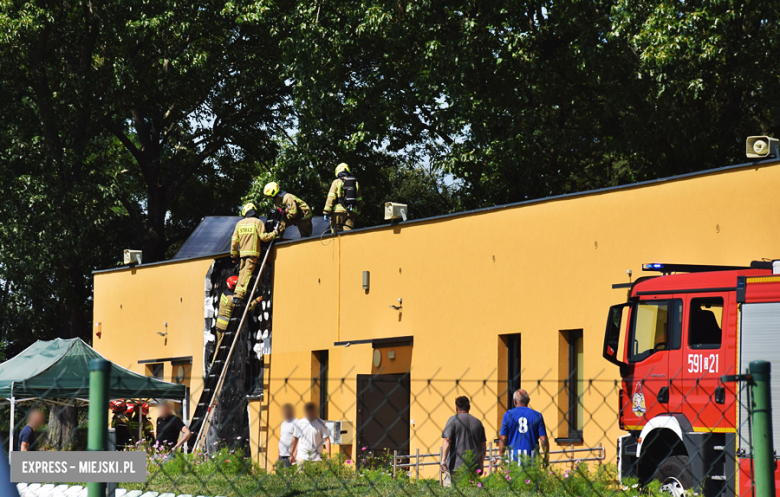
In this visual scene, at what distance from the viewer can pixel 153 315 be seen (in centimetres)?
2553

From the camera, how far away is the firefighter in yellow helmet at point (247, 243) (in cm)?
2136

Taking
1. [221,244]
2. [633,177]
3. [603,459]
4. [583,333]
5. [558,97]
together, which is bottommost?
[603,459]

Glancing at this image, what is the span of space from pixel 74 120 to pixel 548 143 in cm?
1649

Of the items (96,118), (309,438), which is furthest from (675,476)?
(96,118)

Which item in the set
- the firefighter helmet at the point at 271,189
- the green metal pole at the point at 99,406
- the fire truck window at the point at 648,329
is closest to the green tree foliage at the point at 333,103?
the firefighter helmet at the point at 271,189

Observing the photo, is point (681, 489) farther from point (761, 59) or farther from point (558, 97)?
point (558, 97)

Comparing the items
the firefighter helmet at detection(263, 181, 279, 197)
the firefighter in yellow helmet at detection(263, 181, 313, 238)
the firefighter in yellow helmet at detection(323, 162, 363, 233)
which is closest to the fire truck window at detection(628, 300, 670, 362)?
the firefighter in yellow helmet at detection(323, 162, 363, 233)

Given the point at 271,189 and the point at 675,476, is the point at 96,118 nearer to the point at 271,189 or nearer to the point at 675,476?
the point at 271,189

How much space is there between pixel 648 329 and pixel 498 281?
5.02 m

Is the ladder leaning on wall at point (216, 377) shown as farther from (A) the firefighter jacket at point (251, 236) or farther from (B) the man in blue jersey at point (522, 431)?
(B) the man in blue jersey at point (522, 431)

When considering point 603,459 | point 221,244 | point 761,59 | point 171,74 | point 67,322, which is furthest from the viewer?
point 67,322

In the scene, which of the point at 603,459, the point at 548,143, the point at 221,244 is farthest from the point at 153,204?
the point at 603,459

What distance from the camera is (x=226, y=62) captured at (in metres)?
34.3

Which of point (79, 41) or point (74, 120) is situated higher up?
point (79, 41)
